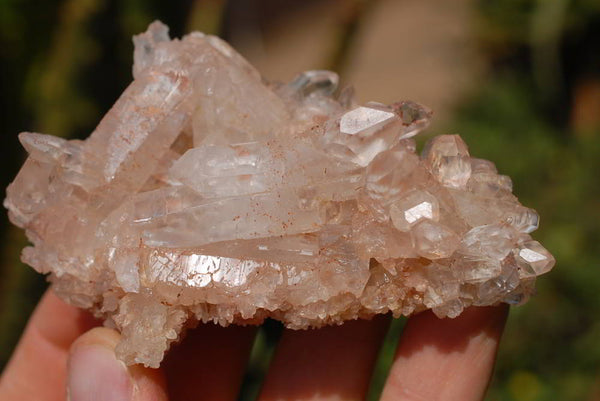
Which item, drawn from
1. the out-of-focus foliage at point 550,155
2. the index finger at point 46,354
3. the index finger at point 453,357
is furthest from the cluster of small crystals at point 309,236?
the out-of-focus foliage at point 550,155

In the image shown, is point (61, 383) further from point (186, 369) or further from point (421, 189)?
point (421, 189)

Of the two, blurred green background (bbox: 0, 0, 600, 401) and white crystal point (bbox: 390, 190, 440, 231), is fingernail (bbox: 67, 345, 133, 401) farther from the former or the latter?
blurred green background (bbox: 0, 0, 600, 401)

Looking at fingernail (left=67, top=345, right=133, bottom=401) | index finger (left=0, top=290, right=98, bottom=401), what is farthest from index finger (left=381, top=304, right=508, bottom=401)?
index finger (left=0, top=290, right=98, bottom=401)

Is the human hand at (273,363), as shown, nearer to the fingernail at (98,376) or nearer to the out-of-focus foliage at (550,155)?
the fingernail at (98,376)

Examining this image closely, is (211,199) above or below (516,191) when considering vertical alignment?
below

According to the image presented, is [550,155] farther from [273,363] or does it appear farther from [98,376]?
[98,376]

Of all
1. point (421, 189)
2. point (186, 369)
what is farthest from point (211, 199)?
point (186, 369)
